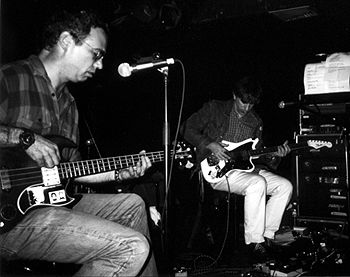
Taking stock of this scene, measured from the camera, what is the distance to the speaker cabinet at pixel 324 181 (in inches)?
170

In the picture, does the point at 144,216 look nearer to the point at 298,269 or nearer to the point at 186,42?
the point at 298,269

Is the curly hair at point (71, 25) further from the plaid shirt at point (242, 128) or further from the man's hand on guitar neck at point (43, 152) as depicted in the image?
the plaid shirt at point (242, 128)

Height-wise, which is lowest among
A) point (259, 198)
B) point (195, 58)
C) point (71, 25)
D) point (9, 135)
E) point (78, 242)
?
point (259, 198)

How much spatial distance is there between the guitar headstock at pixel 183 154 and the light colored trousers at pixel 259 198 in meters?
1.56

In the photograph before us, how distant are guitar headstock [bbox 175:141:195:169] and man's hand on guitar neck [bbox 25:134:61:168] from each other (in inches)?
49.8

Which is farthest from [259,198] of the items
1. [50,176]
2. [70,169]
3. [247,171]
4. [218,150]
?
[50,176]

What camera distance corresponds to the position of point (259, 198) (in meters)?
4.41

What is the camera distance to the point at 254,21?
17.4ft

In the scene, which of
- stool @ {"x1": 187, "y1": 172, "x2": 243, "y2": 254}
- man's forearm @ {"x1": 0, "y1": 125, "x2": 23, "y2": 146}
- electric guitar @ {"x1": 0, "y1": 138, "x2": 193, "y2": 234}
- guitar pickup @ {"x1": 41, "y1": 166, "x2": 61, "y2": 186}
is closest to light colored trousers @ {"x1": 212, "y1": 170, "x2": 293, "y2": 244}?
stool @ {"x1": 187, "y1": 172, "x2": 243, "y2": 254}

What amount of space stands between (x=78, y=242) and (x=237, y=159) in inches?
129

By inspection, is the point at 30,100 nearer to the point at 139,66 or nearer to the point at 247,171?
the point at 139,66

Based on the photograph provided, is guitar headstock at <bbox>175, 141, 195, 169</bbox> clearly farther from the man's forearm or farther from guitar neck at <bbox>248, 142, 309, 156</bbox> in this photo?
guitar neck at <bbox>248, 142, 309, 156</bbox>

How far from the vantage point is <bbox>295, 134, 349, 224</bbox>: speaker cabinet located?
4.32 meters

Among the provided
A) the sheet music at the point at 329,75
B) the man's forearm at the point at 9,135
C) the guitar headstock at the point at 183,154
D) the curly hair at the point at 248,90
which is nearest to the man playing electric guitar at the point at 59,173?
the man's forearm at the point at 9,135
